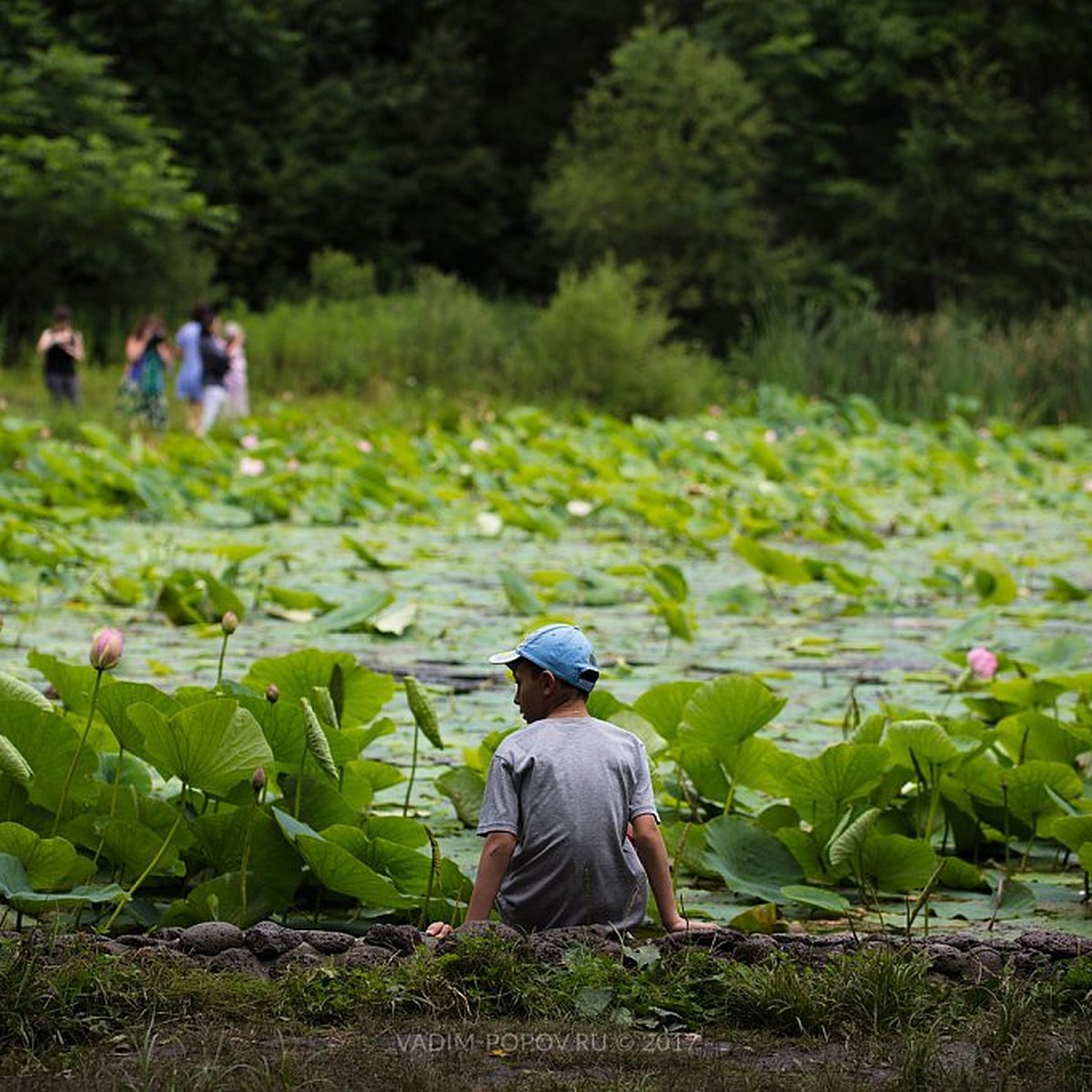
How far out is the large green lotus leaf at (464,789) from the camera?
10.3 ft

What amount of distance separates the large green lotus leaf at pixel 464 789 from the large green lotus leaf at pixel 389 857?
0.50 m

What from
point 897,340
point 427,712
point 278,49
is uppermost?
point 278,49

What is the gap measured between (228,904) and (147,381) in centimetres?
1081

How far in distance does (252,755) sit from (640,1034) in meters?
0.69

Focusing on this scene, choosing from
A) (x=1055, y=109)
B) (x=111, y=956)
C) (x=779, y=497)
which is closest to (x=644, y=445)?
(x=779, y=497)

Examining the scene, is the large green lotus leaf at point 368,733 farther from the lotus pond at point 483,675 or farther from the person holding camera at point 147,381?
the person holding camera at point 147,381

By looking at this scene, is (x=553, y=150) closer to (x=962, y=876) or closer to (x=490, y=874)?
(x=962, y=876)

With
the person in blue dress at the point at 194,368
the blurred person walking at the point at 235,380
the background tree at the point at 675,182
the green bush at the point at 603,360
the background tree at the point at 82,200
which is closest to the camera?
the person in blue dress at the point at 194,368

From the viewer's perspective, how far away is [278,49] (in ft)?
94.5

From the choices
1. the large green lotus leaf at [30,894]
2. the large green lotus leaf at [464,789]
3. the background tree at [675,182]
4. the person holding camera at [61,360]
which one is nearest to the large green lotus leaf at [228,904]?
the large green lotus leaf at [30,894]

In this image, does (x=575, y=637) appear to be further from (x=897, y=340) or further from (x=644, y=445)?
(x=897, y=340)

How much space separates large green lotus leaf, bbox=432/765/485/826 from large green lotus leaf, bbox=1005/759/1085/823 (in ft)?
2.85

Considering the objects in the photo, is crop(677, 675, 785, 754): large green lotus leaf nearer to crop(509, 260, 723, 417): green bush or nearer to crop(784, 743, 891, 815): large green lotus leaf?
crop(784, 743, 891, 815): large green lotus leaf

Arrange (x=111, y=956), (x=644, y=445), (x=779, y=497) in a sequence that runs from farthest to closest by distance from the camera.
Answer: (x=644, y=445) → (x=779, y=497) → (x=111, y=956)
